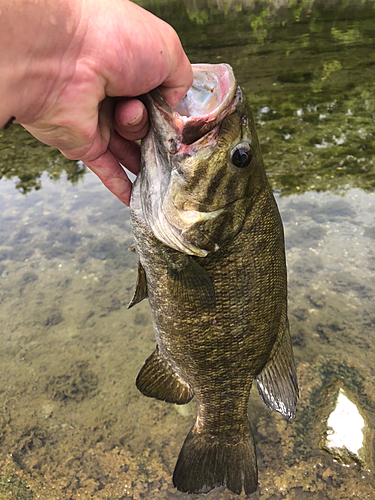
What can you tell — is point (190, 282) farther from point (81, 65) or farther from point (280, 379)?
point (81, 65)

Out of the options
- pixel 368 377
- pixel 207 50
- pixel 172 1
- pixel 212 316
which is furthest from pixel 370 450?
pixel 172 1

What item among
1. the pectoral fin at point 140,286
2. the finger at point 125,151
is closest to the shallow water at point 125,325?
the pectoral fin at point 140,286

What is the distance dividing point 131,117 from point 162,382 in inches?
59.8

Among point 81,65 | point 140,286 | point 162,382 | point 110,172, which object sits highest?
point 81,65

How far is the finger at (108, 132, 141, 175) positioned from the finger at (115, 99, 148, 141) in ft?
0.83

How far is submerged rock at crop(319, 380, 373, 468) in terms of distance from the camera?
2.63m

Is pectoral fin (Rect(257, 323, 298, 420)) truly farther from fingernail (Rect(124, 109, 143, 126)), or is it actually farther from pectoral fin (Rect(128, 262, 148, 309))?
fingernail (Rect(124, 109, 143, 126))

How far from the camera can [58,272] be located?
435cm

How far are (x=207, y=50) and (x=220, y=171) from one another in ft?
39.8

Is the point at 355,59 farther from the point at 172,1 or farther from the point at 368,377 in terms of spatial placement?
the point at 172,1

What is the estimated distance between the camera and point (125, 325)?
3.75 m

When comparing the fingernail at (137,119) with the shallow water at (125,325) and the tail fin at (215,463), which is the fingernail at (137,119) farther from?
the shallow water at (125,325)

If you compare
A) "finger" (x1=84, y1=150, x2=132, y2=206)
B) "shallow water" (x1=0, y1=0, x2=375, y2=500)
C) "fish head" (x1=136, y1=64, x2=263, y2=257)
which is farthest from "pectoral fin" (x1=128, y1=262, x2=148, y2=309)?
"shallow water" (x1=0, y1=0, x2=375, y2=500)

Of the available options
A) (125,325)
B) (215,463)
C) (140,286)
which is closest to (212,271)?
(140,286)
